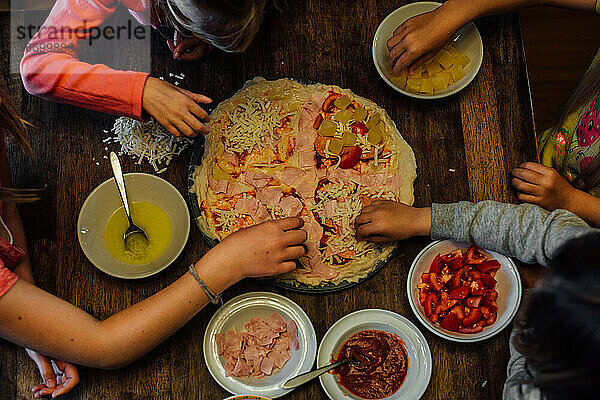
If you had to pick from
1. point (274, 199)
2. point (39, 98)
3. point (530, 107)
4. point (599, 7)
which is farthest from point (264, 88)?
point (599, 7)

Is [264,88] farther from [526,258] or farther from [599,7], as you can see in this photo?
[599,7]

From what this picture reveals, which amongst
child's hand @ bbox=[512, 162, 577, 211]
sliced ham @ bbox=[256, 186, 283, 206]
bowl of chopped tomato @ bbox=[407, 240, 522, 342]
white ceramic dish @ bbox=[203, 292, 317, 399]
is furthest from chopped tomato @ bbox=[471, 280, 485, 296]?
sliced ham @ bbox=[256, 186, 283, 206]

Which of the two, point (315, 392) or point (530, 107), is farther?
point (530, 107)

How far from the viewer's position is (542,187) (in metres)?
1.16

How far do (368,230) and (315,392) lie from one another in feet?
1.14

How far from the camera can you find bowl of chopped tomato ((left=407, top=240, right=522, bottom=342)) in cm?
108

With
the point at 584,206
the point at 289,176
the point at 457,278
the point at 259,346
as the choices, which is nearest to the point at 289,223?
the point at 289,176

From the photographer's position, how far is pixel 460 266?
43.7 inches

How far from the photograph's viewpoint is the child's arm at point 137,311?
1.00 meters

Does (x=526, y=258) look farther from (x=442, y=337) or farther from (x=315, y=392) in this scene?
(x=315, y=392)

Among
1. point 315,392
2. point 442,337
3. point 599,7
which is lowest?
point 315,392

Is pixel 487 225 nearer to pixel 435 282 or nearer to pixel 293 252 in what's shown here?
pixel 435 282

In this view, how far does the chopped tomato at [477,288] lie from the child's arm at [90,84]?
2.12 feet

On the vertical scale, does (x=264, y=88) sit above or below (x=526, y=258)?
above
